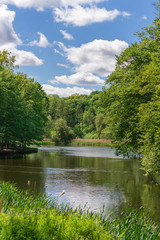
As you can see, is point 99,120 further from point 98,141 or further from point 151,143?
point 151,143

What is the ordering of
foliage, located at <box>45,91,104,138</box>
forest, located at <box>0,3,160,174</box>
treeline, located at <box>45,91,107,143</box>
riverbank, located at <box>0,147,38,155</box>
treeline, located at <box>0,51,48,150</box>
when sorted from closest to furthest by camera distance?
forest, located at <box>0,3,160,174</box>
treeline, located at <box>0,51,48,150</box>
riverbank, located at <box>0,147,38,155</box>
treeline, located at <box>45,91,107,143</box>
foliage, located at <box>45,91,104,138</box>

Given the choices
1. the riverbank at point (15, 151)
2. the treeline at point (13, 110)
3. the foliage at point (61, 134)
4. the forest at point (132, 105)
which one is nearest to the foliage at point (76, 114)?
the foliage at point (61, 134)

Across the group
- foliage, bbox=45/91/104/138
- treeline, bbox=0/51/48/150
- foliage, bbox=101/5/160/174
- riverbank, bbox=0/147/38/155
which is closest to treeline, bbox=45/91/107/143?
foliage, bbox=45/91/104/138

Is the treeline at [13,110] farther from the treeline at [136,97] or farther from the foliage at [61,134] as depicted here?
the foliage at [61,134]

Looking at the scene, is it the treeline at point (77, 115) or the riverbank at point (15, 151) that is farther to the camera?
the treeline at point (77, 115)

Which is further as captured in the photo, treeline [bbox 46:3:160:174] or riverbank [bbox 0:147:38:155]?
Answer: riverbank [bbox 0:147:38:155]

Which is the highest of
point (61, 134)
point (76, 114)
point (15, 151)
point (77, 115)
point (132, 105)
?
point (76, 114)

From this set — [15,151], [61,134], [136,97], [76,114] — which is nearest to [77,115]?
[76,114]

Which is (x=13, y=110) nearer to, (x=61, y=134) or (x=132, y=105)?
(x=132, y=105)

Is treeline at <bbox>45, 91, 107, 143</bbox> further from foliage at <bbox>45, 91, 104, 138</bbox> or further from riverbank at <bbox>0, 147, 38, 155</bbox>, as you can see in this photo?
riverbank at <bbox>0, 147, 38, 155</bbox>

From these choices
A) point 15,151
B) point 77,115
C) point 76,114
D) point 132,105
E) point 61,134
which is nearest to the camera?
point 132,105

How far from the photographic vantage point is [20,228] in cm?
460

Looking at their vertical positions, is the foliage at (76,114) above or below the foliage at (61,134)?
above

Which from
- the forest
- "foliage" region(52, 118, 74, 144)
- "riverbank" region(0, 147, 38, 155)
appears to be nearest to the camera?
the forest
